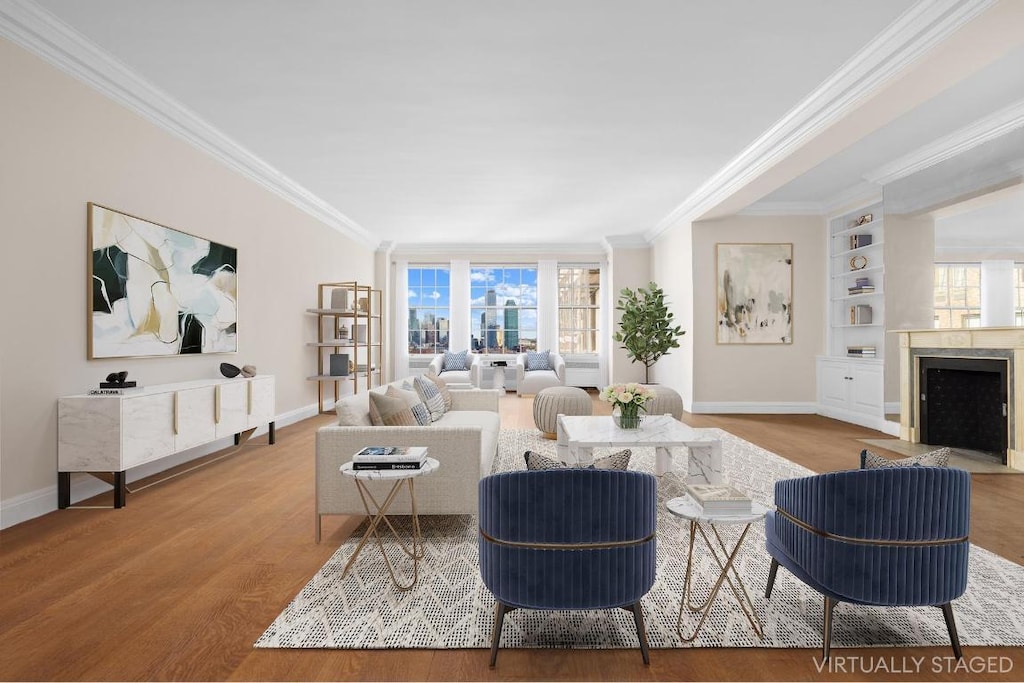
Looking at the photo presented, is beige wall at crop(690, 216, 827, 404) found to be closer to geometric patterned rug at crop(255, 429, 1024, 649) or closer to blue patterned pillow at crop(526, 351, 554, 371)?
blue patterned pillow at crop(526, 351, 554, 371)

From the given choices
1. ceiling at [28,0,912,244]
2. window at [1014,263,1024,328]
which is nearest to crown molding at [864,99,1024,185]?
window at [1014,263,1024,328]

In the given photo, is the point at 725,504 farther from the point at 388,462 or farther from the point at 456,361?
the point at 456,361

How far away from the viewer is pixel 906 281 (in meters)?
5.66

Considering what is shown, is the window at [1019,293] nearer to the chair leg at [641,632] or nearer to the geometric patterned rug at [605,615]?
the geometric patterned rug at [605,615]

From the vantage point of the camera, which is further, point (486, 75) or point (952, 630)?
point (486, 75)

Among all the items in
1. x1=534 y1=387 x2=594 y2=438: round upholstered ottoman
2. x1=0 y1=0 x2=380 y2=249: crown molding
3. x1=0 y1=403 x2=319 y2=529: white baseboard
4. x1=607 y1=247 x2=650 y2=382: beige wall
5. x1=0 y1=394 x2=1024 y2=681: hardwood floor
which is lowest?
x1=0 y1=394 x2=1024 y2=681: hardwood floor

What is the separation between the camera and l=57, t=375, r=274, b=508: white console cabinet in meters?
3.41

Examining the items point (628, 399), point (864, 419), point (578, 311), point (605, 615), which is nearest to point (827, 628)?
point (605, 615)

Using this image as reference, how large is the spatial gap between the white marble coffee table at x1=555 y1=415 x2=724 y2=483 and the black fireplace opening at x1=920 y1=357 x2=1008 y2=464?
9.81 feet

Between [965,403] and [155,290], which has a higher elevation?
[155,290]

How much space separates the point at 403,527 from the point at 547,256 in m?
8.37

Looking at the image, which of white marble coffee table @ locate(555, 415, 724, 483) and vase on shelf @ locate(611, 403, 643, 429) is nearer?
white marble coffee table @ locate(555, 415, 724, 483)

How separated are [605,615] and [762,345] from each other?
6.56 meters

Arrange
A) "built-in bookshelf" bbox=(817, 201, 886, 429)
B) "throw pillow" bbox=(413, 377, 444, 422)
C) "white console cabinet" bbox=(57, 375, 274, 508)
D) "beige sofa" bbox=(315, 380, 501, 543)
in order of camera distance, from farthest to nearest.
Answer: "built-in bookshelf" bbox=(817, 201, 886, 429) → "throw pillow" bbox=(413, 377, 444, 422) → "white console cabinet" bbox=(57, 375, 274, 508) → "beige sofa" bbox=(315, 380, 501, 543)
